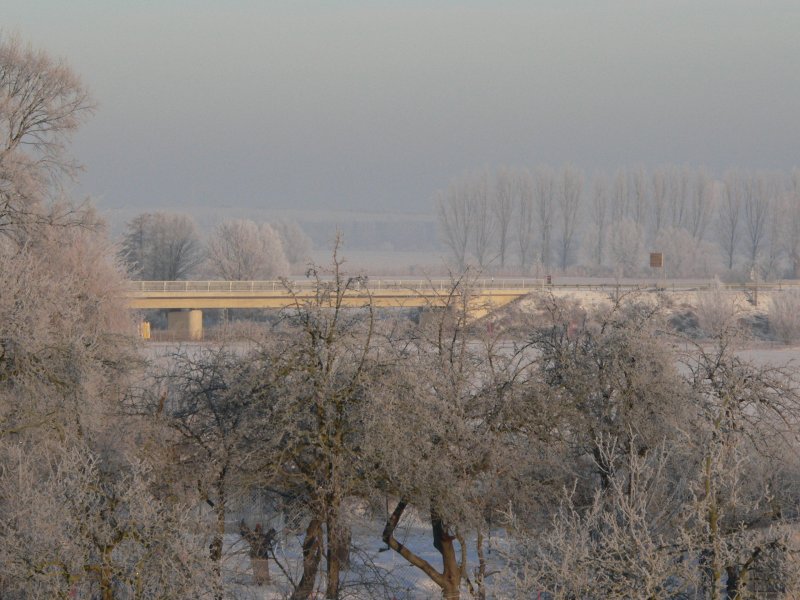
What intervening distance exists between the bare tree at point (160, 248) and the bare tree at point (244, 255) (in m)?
1.73

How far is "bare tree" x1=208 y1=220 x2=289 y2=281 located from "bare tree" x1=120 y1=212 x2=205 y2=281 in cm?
173

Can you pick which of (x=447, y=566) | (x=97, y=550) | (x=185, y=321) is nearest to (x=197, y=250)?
(x=185, y=321)

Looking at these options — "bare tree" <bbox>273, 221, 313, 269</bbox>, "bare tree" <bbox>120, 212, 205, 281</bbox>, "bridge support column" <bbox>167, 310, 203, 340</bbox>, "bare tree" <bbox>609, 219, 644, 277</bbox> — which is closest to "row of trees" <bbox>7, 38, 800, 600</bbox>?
"bridge support column" <bbox>167, 310, 203, 340</bbox>

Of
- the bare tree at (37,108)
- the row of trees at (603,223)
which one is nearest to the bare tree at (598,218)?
the row of trees at (603,223)

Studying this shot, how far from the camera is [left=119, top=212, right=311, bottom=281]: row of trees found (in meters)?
65.1

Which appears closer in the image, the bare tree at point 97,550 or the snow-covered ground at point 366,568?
the bare tree at point 97,550

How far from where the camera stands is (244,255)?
68.1 meters

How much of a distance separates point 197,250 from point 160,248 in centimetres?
411

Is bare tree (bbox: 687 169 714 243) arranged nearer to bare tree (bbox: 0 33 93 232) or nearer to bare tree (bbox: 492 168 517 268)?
bare tree (bbox: 492 168 517 268)

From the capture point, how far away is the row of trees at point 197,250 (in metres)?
65.1

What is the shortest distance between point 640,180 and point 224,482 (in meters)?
82.6

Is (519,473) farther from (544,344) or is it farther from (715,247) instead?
(715,247)

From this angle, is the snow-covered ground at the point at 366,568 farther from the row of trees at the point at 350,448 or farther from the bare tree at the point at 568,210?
the bare tree at the point at 568,210

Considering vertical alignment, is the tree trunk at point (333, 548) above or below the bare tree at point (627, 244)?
below
